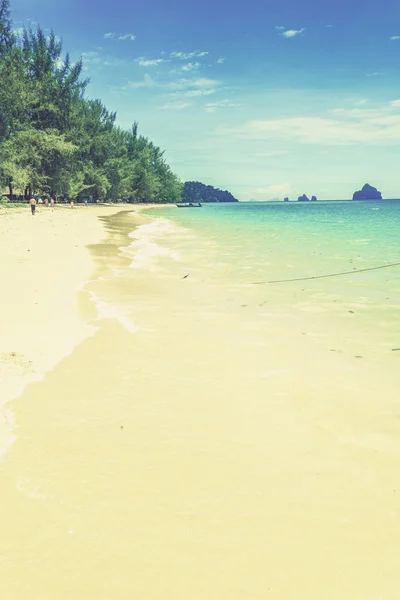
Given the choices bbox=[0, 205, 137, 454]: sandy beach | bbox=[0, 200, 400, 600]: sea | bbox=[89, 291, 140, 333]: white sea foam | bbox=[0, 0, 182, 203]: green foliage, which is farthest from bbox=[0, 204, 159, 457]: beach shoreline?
bbox=[0, 0, 182, 203]: green foliage

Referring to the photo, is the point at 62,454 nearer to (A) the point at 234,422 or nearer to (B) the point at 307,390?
(A) the point at 234,422

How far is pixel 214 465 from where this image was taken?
9.69 feet

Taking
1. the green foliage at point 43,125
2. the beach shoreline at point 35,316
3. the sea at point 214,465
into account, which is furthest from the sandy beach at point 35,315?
the green foliage at point 43,125

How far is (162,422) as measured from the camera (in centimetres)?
347

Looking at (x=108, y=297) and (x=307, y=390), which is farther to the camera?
(x=108, y=297)

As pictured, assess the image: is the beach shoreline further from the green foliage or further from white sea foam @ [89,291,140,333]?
the green foliage

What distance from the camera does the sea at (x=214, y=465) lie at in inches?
82.0

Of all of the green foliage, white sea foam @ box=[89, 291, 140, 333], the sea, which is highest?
the green foliage

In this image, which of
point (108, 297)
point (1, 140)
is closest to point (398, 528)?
point (108, 297)

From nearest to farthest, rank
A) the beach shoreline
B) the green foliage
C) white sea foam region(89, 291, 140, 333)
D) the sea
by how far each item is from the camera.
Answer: the sea
the beach shoreline
white sea foam region(89, 291, 140, 333)
the green foliage

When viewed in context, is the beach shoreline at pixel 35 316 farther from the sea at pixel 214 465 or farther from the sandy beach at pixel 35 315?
the sea at pixel 214 465

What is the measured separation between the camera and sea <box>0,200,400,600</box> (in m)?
2.08

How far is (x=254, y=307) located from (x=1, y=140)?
4232 centimetres

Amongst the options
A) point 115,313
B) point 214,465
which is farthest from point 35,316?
point 214,465
